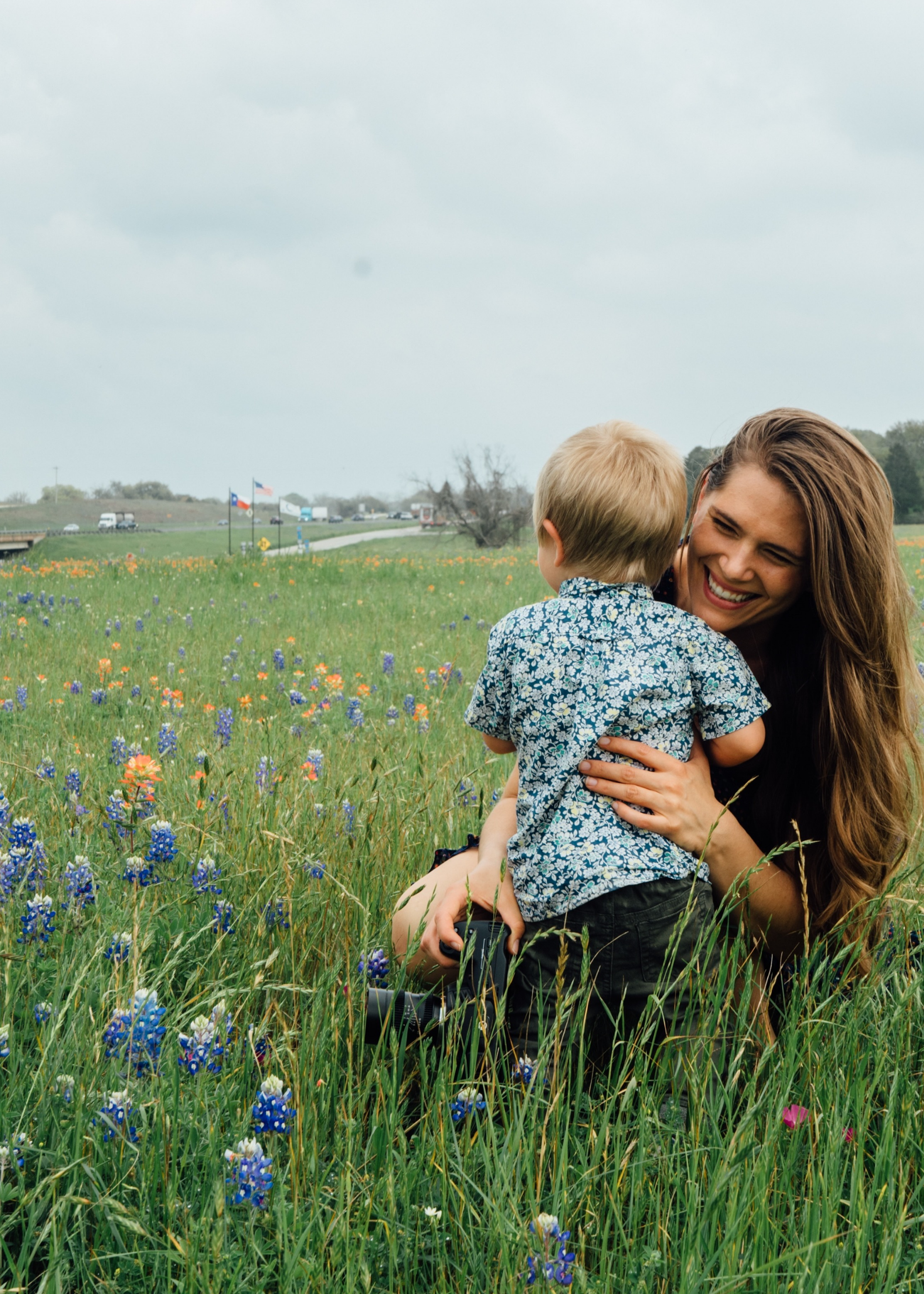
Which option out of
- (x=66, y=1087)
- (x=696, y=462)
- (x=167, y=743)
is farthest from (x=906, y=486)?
(x=66, y=1087)

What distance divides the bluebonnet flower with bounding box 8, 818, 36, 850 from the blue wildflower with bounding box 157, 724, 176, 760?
127cm

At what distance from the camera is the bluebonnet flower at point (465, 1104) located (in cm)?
166

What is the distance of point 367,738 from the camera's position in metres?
4.59

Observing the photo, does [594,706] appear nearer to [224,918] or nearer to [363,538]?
[224,918]

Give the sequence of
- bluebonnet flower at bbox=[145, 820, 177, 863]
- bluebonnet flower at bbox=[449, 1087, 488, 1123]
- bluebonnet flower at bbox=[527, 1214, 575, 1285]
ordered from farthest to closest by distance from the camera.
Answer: bluebonnet flower at bbox=[145, 820, 177, 863], bluebonnet flower at bbox=[449, 1087, 488, 1123], bluebonnet flower at bbox=[527, 1214, 575, 1285]

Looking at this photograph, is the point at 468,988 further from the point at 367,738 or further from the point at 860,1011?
the point at 367,738

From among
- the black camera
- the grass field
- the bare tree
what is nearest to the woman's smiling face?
the grass field

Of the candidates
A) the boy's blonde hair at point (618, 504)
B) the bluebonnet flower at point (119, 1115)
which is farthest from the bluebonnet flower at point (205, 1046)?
the boy's blonde hair at point (618, 504)

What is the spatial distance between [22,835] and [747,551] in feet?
7.10

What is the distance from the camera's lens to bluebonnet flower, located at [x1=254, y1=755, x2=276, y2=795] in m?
3.11

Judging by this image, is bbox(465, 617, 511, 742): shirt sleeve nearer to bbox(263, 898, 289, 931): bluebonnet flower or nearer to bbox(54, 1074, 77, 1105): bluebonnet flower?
bbox(263, 898, 289, 931): bluebonnet flower

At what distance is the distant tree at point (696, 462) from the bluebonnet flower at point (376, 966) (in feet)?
4.75

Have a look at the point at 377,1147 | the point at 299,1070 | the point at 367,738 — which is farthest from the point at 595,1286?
the point at 367,738

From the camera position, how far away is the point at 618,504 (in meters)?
2.17
